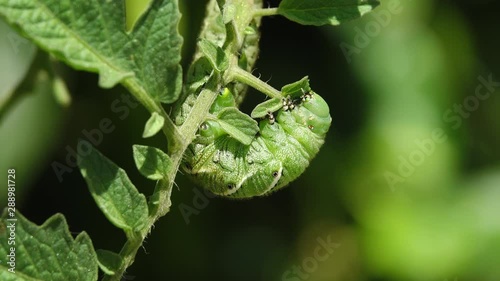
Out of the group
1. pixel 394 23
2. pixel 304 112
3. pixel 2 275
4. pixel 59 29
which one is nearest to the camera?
pixel 59 29

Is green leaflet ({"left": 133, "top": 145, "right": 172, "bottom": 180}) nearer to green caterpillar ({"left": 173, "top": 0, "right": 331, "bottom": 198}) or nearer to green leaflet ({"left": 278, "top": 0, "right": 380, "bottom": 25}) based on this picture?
green caterpillar ({"left": 173, "top": 0, "right": 331, "bottom": 198})

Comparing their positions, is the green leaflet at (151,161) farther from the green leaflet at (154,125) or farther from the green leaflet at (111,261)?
the green leaflet at (111,261)

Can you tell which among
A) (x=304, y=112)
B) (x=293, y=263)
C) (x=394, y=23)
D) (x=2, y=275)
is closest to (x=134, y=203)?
(x=2, y=275)

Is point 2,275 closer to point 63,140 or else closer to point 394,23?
point 63,140

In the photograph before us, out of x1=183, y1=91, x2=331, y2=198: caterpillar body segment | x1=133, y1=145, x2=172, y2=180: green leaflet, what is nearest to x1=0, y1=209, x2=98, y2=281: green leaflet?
x1=133, y1=145, x2=172, y2=180: green leaflet
